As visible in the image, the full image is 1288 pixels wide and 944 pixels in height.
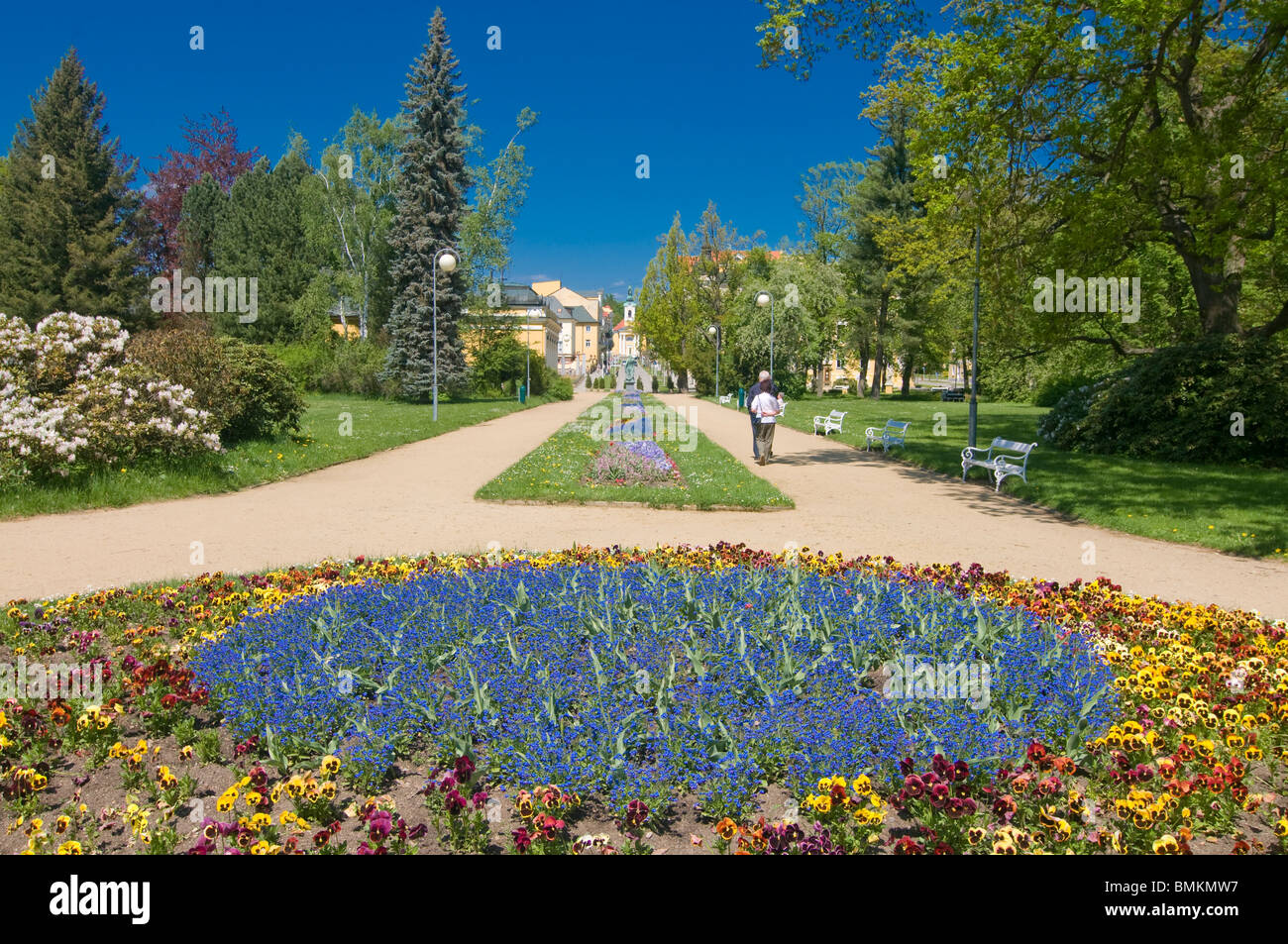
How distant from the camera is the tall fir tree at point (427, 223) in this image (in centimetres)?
3566

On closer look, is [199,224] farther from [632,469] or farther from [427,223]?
[632,469]

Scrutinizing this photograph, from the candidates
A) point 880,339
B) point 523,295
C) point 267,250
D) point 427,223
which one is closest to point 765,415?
point 427,223

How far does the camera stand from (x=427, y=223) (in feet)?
120

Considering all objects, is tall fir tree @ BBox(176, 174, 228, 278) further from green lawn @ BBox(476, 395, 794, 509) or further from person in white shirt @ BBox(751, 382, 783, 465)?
person in white shirt @ BBox(751, 382, 783, 465)

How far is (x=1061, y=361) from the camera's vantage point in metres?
40.2

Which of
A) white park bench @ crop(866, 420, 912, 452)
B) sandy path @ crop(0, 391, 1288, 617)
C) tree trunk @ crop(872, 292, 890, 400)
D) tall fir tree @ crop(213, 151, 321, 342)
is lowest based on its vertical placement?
sandy path @ crop(0, 391, 1288, 617)

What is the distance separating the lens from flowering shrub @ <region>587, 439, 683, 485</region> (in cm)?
1249

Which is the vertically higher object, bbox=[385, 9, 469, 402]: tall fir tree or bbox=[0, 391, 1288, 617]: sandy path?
bbox=[385, 9, 469, 402]: tall fir tree

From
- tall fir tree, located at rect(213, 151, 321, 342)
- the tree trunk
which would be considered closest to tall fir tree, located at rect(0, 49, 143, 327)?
tall fir tree, located at rect(213, 151, 321, 342)

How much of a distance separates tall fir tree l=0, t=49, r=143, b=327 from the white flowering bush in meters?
27.6

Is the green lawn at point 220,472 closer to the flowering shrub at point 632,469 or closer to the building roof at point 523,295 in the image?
the flowering shrub at point 632,469

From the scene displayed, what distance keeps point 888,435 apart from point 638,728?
15.8 metres

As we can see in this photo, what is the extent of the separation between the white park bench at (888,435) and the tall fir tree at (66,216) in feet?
110
